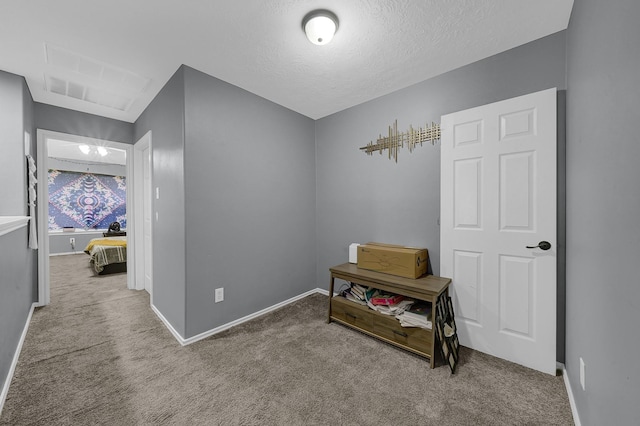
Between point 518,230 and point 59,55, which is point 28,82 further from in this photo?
point 518,230

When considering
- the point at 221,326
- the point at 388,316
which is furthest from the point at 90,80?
the point at 388,316

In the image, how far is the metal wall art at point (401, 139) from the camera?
2.38 metres

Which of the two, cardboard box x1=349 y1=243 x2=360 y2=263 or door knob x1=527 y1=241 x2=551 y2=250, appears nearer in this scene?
door knob x1=527 y1=241 x2=551 y2=250

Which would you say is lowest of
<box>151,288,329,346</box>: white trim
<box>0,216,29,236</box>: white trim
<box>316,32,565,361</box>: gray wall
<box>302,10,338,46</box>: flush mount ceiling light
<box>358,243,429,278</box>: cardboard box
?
<box>151,288,329,346</box>: white trim

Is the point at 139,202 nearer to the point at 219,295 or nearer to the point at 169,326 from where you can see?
the point at 169,326

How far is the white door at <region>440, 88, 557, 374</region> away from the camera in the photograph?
1.76m

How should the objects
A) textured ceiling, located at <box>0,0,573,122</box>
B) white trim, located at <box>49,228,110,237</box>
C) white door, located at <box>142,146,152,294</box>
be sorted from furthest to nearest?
white trim, located at <box>49,228,110,237</box> < white door, located at <box>142,146,152,294</box> < textured ceiling, located at <box>0,0,573,122</box>

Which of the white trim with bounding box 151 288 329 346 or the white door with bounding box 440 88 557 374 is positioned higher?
the white door with bounding box 440 88 557 374

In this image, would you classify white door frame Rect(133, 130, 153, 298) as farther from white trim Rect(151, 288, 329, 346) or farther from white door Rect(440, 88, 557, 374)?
white door Rect(440, 88, 557, 374)

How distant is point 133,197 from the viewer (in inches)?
139

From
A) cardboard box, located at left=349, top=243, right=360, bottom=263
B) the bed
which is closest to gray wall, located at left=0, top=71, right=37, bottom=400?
the bed

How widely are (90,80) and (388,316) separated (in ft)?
12.0

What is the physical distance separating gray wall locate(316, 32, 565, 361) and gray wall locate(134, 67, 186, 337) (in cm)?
173

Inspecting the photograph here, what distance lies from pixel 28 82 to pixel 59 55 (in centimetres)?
89
